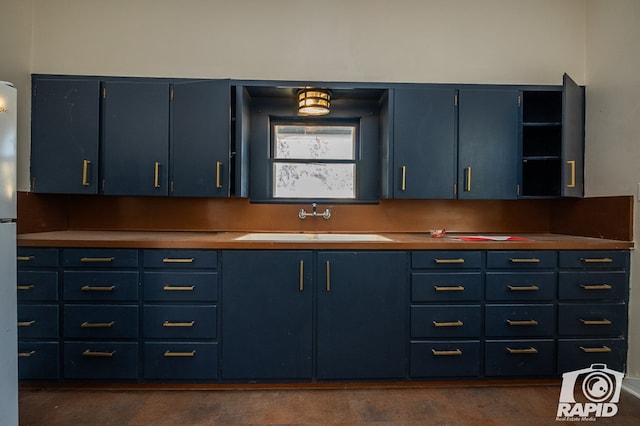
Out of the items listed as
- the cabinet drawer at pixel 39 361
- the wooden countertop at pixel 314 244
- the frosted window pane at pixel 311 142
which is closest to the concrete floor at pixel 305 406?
the cabinet drawer at pixel 39 361

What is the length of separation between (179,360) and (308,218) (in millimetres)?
1331

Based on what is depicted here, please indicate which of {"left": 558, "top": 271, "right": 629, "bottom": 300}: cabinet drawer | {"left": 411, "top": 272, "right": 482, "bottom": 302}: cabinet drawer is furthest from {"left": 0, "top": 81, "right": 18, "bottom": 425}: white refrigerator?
{"left": 558, "top": 271, "right": 629, "bottom": 300}: cabinet drawer

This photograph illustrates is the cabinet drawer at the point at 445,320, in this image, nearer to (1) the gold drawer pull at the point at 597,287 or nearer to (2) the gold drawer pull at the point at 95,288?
(1) the gold drawer pull at the point at 597,287

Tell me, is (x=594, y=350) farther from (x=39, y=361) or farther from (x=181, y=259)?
(x=39, y=361)

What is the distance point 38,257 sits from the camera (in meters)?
2.09

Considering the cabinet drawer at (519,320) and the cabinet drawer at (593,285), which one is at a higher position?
the cabinet drawer at (593,285)

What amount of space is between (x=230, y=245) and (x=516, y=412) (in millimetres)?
1921

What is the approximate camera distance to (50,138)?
92.7 inches

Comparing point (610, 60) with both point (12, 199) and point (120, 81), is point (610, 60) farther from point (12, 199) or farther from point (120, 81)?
point (12, 199)

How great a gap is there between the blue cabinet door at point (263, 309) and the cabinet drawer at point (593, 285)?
5.38 ft

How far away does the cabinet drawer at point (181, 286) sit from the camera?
2.11 meters

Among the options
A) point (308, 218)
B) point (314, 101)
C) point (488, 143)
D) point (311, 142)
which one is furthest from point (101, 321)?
point (488, 143)

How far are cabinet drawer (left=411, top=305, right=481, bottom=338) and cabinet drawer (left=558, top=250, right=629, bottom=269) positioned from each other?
2.13 ft

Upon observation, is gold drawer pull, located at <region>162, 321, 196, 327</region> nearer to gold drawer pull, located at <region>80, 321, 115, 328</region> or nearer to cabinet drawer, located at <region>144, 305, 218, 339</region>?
cabinet drawer, located at <region>144, 305, 218, 339</region>
